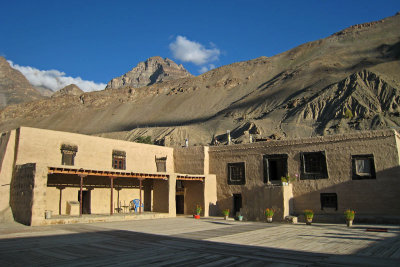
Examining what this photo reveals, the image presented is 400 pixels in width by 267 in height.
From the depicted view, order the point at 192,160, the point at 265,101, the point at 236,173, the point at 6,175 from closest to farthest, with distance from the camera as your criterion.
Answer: the point at 6,175 < the point at 236,173 < the point at 192,160 < the point at 265,101

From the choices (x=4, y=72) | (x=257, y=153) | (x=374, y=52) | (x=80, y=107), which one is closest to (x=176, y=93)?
(x=80, y=107)

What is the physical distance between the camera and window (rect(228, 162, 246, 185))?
23469mm

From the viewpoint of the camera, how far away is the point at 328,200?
20047 mm

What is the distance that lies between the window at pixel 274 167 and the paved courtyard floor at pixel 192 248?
27.2ft

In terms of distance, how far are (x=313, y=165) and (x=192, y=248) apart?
512 inches

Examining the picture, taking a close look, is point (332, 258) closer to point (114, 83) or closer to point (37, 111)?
point (37, 111)

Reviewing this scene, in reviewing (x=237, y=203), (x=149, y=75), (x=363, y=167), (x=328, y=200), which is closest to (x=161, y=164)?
(x=237, y=203)

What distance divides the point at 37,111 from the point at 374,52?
85595 millimetres

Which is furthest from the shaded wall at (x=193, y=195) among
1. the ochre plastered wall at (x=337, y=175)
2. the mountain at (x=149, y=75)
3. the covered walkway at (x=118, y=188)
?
the mountain at (x=149, y=75)

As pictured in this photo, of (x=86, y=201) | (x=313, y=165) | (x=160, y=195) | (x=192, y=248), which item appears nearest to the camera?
(x=192, y=248)

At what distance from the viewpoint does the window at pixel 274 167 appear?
21953mm

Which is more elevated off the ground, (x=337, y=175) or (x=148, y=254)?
(x=337, y=175)

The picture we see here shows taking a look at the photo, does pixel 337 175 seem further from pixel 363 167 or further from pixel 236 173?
pixel 236 173

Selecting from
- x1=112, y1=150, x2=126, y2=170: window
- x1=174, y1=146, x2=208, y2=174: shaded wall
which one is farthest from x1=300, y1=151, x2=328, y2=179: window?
x1=112, y1=150, x2=126, y2=170: window
